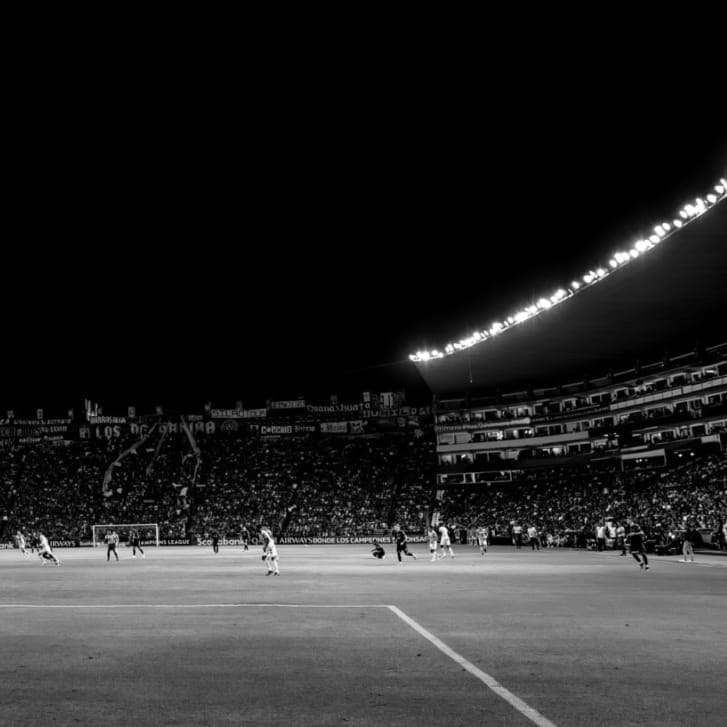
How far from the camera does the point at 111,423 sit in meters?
108

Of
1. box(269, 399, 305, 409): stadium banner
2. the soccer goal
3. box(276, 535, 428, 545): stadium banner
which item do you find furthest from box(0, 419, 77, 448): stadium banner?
box(276, 535, 428, 545): stadium banner

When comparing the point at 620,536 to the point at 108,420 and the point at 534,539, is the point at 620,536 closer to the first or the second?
the point at 534,539

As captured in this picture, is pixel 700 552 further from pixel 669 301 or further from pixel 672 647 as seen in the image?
pixel 672 647

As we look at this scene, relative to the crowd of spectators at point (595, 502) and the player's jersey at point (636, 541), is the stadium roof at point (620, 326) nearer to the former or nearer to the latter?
the crowd of spectators at point (595, 502)

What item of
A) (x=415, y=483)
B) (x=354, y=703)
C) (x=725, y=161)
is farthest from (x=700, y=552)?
(x=415, y=483)

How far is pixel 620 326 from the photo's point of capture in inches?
2574

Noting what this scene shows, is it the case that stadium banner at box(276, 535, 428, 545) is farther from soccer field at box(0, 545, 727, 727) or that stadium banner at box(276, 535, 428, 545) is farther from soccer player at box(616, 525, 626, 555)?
soccer field at box(0, 545, 727, 727)

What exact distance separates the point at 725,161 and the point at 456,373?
46.1 metres

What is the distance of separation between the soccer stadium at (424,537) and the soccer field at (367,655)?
0.07 m

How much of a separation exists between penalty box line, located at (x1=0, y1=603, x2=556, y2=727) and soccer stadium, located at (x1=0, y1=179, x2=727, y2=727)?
0.07m

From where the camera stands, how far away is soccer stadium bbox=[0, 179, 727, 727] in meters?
8.81

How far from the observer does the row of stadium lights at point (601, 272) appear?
43.3m

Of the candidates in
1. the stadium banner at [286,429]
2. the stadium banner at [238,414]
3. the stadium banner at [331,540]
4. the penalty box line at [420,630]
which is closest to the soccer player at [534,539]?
the stadium banner at [331,540]

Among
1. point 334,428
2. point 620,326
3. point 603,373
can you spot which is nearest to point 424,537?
point 620,326
